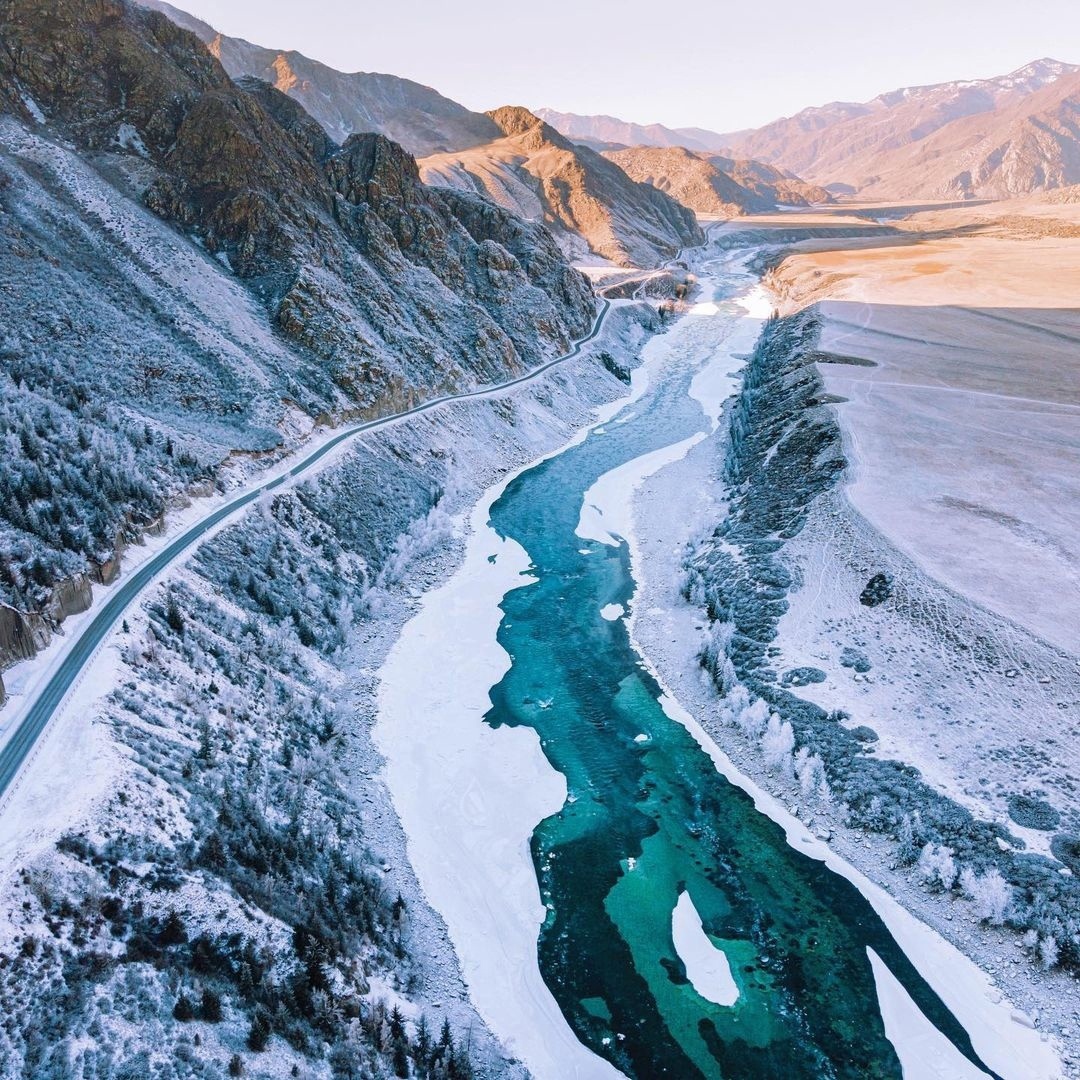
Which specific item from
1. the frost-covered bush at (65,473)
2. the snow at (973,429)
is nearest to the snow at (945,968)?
the snow at (973,429)

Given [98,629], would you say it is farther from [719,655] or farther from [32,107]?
[32,107]

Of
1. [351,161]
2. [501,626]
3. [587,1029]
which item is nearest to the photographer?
[587,1029]

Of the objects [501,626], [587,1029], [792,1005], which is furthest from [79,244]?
[792,1005]

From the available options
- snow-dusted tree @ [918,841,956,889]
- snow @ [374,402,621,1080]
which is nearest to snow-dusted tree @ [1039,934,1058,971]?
snow-dusted tree @ [918,841,956,889]

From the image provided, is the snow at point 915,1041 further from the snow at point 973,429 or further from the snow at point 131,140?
the snow at point 131,140

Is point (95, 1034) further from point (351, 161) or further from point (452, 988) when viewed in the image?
point (351, 161)

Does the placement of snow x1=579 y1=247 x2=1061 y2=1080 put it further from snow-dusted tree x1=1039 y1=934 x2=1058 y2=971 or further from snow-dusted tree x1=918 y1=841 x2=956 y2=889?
snow-dusted tree x1=1039 y1=934 x2=1058 y2=971
